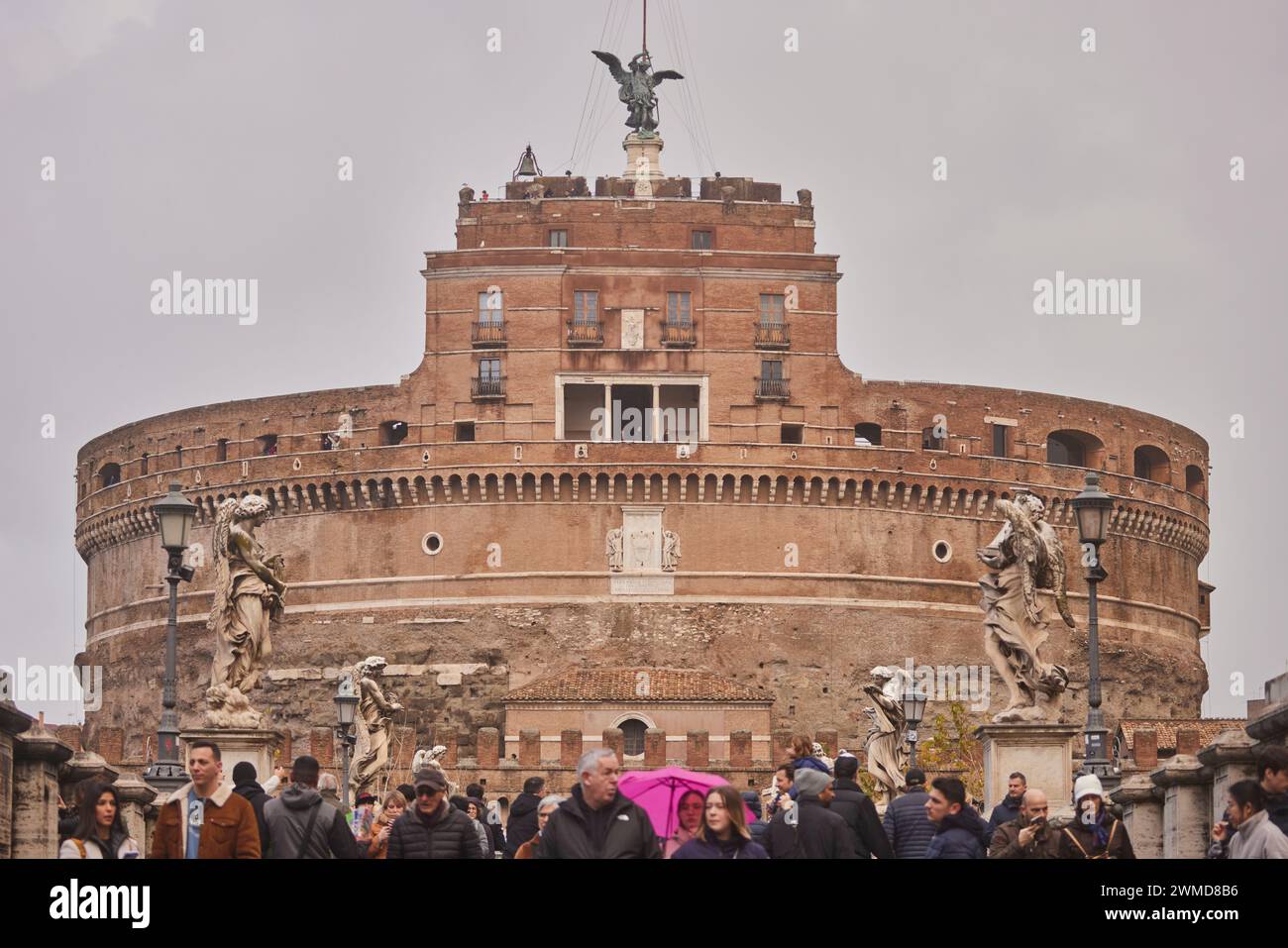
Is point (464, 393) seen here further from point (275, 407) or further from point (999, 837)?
point (999, 837)

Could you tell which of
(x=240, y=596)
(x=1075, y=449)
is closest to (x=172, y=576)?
(x=240, y=596)

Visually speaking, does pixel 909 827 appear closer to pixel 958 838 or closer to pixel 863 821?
pixel 863 821

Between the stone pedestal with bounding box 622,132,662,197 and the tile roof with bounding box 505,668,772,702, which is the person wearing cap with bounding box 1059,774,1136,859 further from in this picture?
the stone pedestal with bounding box 622,132,662,197

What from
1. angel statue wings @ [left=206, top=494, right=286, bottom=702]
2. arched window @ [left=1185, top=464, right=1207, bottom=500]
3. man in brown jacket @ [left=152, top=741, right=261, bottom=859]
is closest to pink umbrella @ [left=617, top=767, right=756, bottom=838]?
man in brown jacket @ [left=152, top=741, right=261, bottom=859]

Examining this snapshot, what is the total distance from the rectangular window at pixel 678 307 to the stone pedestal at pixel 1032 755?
51299 mm

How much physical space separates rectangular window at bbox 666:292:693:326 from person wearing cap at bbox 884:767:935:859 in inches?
2326

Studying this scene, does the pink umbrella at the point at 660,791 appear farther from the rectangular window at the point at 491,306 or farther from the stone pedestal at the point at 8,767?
the rectangular window at the point at 491,306

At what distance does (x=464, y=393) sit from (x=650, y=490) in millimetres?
5701

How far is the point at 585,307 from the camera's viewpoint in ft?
257

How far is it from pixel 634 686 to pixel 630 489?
5.74 m

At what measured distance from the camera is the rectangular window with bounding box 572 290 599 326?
78125mm

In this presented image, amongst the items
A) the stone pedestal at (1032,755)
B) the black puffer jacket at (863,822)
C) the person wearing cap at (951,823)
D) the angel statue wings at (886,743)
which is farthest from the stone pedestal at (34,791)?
the angel statue wings at (886,743)
